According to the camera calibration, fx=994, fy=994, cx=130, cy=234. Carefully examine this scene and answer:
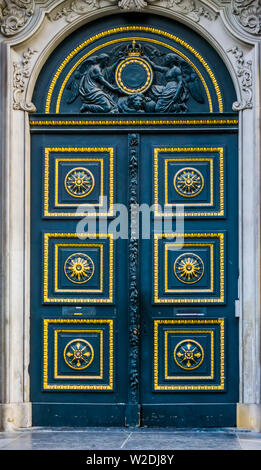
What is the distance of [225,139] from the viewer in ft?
34.4

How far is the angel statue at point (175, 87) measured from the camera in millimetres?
10508

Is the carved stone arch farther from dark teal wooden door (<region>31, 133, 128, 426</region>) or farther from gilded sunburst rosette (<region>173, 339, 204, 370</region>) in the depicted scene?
gilded sunburst rosette (<region>173, 339, 204, 370</region>)

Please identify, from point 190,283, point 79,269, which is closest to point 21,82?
point 79,269

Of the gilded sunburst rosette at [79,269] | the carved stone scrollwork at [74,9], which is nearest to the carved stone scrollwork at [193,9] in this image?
the carved stone scrollwork at [74,9]

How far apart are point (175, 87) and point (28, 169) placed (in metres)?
1.78

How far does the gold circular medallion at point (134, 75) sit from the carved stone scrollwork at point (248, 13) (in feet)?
3.54

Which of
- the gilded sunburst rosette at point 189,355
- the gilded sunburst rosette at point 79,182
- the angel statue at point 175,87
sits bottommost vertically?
the gilded sunburst rosette at point 189,355

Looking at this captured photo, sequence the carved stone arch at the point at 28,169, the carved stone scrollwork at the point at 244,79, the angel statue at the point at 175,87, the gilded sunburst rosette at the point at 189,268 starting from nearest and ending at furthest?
the carved stone arch at the point at 28,169 → the carved stone scrollwork at the point at 244,79 → the gilded sunburst rosette at the point at 189,268 → the angel statue at the point at 175,87

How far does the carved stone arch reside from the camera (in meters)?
10.1

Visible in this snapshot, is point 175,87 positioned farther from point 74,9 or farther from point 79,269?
point 79,269

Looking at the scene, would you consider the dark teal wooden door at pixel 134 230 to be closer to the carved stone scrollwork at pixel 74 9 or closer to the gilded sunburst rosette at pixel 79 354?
the gilded sunburst rosette at pixel 79 354

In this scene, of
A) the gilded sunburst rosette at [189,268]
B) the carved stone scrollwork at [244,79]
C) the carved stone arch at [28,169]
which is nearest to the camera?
A: the carved stone arch at [28,169]

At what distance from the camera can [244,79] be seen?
33.8ft
